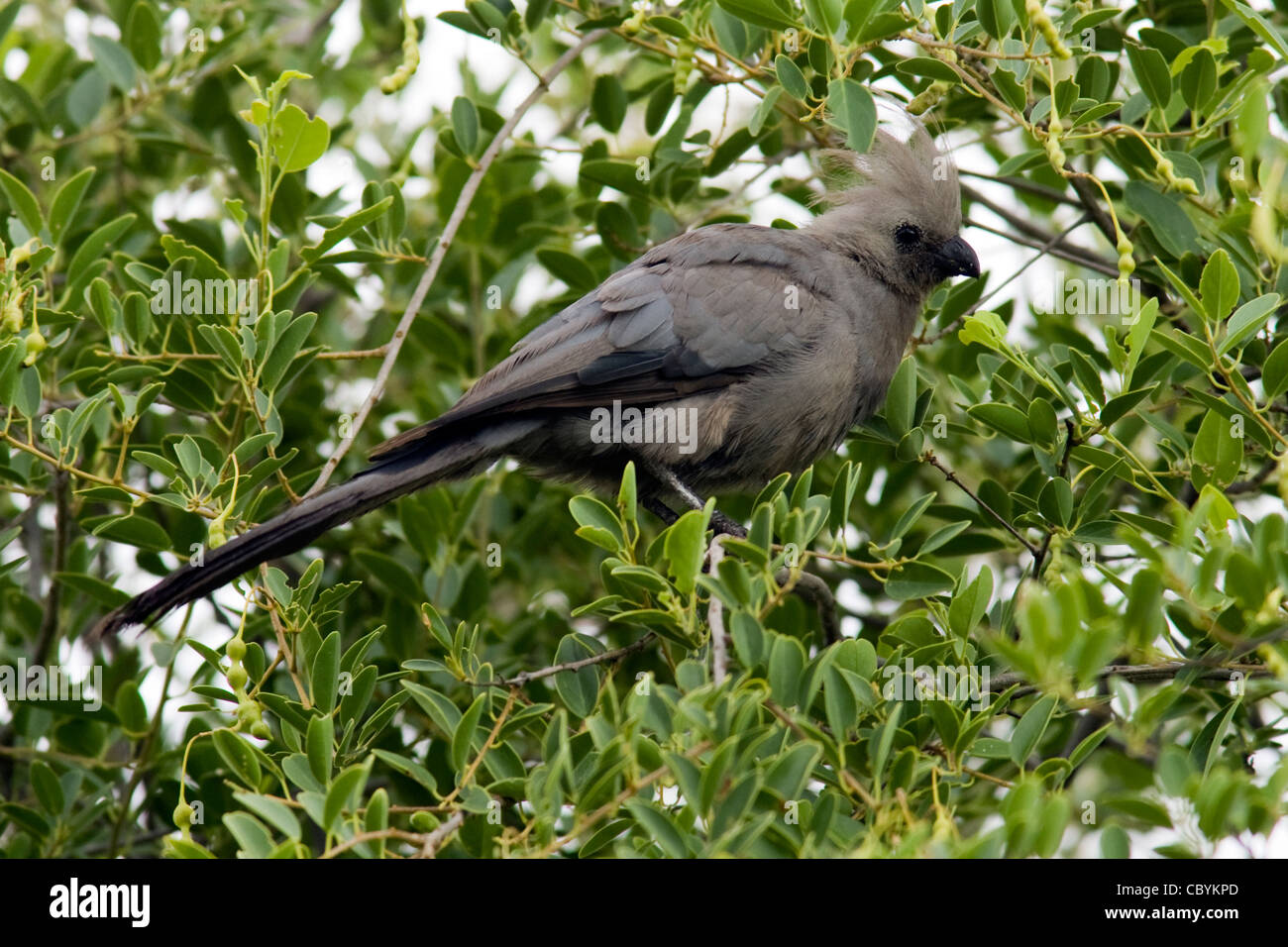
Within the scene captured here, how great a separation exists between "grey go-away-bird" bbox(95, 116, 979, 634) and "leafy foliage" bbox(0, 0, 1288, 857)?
0.21 m

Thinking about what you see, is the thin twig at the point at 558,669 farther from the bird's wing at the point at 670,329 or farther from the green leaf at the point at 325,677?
the bird's wing at the point at 670,329

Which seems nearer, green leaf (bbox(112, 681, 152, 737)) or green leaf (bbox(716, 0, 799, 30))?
green leaf (bbox(716, 0, 799, 30))

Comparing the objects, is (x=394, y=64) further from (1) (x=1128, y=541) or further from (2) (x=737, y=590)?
(1) (x=1128, y=541)

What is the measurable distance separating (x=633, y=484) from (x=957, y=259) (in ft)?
8.31

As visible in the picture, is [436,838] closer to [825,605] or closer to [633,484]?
[633,484]

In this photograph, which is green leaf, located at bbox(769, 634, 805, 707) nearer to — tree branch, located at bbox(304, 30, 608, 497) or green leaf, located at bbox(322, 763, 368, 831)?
green leaf, located at bbox(322, 763, 368, 831)

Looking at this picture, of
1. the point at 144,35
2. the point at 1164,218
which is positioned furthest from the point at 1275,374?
the point at 144,35

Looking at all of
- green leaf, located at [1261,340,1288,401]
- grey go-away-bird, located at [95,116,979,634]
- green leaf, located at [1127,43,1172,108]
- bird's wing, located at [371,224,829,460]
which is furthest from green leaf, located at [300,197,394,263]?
green leaf, located at [1261,340,1288,401]

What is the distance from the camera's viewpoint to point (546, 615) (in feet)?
14.8

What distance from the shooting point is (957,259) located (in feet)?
15.9

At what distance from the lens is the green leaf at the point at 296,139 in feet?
11.2

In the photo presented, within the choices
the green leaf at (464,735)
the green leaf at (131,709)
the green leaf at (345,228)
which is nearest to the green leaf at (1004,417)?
the green leaf at (464,735)

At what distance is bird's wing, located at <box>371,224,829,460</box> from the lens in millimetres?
4277

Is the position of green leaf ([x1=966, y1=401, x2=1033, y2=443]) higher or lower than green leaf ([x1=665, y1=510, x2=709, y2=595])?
higher
